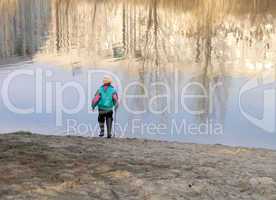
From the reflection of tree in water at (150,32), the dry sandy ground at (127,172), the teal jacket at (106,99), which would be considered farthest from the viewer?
the reflection of tree in water at (150,32)

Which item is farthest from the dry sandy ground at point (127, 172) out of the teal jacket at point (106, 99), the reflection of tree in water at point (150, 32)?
the reflection of tree in water at point (150, 32)

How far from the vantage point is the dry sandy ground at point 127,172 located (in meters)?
6.96

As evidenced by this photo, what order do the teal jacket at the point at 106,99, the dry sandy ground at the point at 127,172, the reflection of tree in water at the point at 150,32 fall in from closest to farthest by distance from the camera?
the dry sandy ground at the point at 127,172 → the teal jacket at the point at 106,99 → the reflection of tree in water at the point at 150,32

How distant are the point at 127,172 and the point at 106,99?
520cm

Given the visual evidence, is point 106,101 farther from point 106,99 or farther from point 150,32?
point 150,32

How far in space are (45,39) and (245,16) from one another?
419 inches

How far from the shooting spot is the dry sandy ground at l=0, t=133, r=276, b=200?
6957mm

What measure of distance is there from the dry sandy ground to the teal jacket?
2305 mm

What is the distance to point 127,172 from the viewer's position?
25.8ft

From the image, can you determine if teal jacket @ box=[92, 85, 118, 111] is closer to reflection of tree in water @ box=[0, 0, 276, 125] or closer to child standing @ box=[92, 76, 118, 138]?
child standing @ box=[92, 76, 118, 138]

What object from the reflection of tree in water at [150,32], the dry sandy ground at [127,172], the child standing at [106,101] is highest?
the reflection of tree in water at [150,32]

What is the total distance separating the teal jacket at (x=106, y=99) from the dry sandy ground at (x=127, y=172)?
2.31 m

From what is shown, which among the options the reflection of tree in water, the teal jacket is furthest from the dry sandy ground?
the reflection of tree in water

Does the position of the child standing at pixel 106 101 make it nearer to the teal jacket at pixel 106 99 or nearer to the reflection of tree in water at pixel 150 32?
the teal jacket at pixel 106 99
